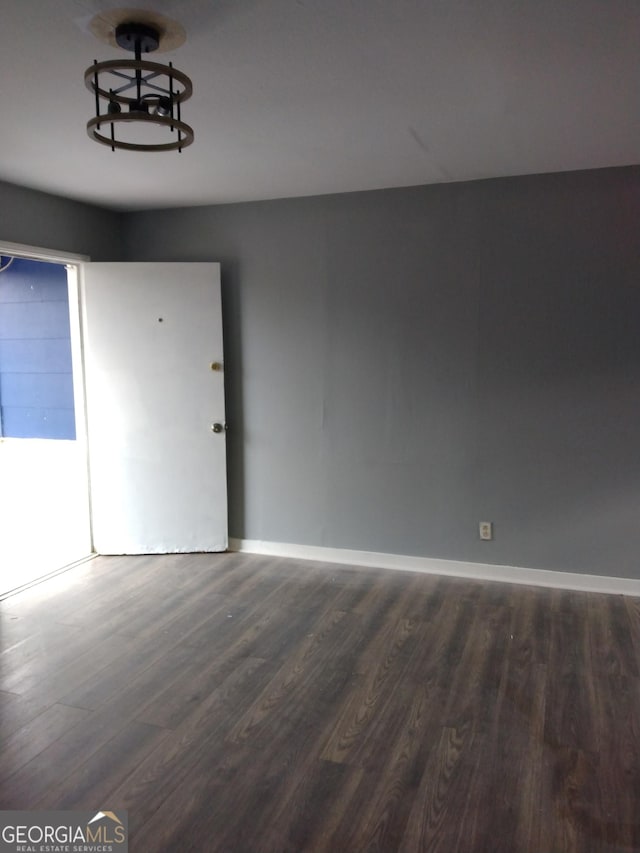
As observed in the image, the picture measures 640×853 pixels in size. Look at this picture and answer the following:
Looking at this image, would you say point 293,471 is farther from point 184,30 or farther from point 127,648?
point 184,30

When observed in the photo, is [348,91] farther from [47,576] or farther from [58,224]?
[47,576]

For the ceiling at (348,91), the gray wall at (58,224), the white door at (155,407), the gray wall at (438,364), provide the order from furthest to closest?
1. the white door at (155,407)
2. the gray wall at (58,224)
3. the gray wall at (438,364)
4. the ceiling at (348,91)

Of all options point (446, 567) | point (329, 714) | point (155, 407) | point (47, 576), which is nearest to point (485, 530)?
point (446, 567)

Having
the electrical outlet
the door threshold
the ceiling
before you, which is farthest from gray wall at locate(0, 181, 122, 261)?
the electrical outlet

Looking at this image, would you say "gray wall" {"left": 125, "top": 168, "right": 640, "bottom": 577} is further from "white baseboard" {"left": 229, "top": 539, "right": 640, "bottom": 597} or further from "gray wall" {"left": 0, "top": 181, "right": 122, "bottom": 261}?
"gray wall" {"left": 0, "top": 181, "right": 122, "bottom": 261}

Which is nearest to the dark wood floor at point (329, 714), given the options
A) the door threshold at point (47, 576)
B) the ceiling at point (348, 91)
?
the door threshold at point (47, 576)

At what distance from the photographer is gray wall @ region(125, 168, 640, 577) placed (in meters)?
3.47

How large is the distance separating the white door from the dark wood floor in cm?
63

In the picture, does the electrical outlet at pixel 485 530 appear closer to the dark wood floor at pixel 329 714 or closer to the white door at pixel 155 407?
the dark wood floor at pixel 329 714

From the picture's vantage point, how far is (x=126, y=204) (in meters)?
4.21

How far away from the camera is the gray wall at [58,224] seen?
3.58m

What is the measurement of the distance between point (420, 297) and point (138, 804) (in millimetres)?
2969

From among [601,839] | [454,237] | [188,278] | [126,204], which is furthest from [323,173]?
[601,839]

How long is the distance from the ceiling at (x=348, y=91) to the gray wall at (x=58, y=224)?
0.16 meters
